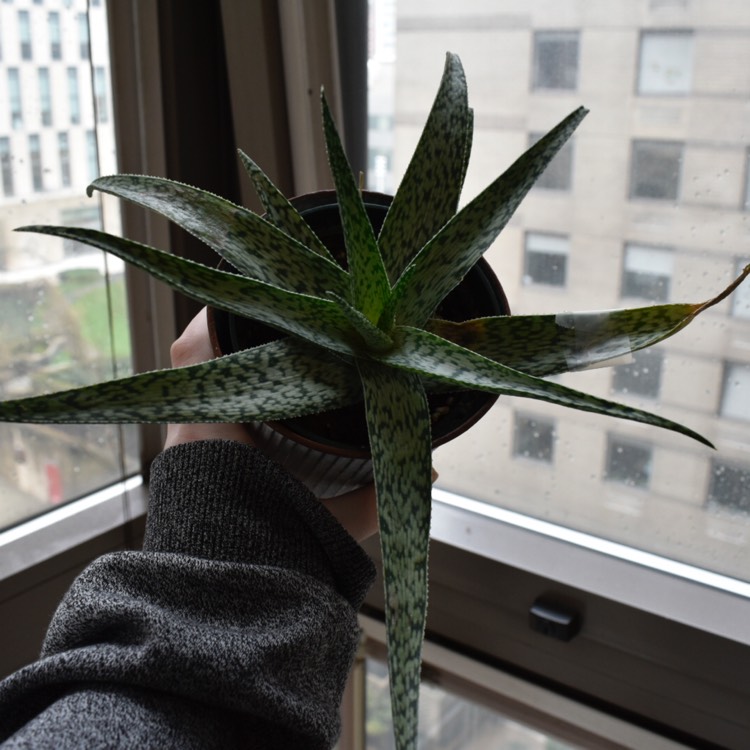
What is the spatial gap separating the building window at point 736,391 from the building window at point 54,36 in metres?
0.76

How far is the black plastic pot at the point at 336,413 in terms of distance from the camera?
1.86 feet

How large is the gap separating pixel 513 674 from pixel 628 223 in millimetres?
532

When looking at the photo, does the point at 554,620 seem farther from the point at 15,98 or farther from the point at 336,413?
the point at 15,98

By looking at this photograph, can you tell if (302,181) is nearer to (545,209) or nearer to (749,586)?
(545,209)

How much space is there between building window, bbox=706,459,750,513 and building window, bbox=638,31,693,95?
38 cm

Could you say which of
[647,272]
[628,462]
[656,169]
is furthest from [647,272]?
[628,462]

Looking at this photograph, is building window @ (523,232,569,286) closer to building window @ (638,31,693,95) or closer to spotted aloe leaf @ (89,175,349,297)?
building window @ (638,31,693,95)

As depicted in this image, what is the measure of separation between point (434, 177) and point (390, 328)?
108 millimetres

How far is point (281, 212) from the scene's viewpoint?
1.86 ft

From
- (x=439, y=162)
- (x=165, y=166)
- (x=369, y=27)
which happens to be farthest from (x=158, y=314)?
(x=439, y=162)

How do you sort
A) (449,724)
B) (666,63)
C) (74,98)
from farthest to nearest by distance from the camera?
(449,724), (74,98), (666,63)

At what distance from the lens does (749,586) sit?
2.86 ft

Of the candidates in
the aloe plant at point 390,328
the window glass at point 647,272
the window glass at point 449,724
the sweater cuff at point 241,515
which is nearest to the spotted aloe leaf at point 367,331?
the aloe plant at point 390,328

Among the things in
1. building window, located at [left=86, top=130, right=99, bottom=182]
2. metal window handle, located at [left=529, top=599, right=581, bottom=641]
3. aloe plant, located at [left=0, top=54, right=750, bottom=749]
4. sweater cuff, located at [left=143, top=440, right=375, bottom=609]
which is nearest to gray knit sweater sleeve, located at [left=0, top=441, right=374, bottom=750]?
sweater cuff, located at [left=143, top=440, right=375, bottom=609]
